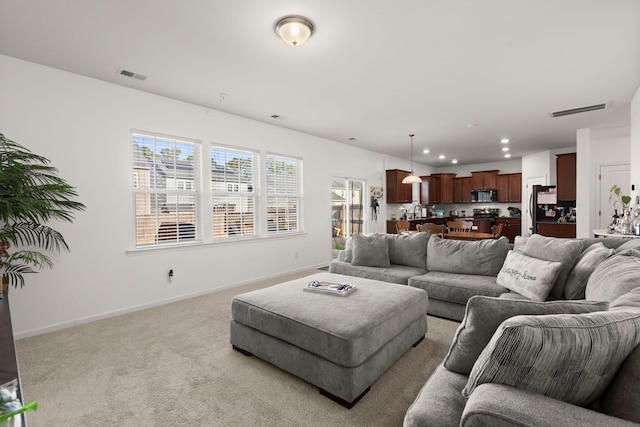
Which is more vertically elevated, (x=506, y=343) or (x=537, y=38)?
→ (x=537, y=38)

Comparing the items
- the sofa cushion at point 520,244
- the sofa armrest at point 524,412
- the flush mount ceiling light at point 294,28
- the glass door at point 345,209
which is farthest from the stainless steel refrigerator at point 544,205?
the sofa armrest at point 524,412

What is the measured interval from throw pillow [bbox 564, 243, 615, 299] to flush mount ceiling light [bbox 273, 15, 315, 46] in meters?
2.88

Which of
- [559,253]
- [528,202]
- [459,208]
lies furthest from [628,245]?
[459,208]

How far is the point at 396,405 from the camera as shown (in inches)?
76.2

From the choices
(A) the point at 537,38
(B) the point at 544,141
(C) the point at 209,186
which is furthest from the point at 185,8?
(B) the point at 544,141

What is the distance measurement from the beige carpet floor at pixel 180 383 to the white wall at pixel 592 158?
4734 millimetres

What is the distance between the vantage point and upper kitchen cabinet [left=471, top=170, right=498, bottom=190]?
9859mm

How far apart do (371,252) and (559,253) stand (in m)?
1.99

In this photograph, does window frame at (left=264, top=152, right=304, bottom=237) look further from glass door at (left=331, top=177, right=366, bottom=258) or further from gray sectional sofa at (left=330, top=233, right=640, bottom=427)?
gray sectional sofa at (left=330, top=233, right=640, bottom=427)

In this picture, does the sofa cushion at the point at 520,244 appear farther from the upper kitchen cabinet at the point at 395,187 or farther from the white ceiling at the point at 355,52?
the upper kitchen cabinet at the point at 395,187

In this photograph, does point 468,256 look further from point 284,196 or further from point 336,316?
point 284,196

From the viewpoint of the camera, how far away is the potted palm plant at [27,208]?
2.64 meters

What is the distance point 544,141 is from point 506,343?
788cm

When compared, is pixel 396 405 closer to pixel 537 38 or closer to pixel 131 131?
pixel 537 38
